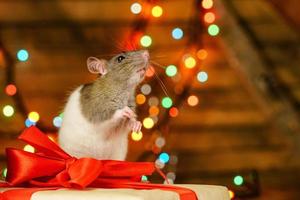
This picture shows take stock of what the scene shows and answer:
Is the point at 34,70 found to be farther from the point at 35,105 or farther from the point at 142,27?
the point at 142,27

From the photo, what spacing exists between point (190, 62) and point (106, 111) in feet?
3.51

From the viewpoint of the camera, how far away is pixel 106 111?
610mm

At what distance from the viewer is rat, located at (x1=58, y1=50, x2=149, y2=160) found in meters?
0.61

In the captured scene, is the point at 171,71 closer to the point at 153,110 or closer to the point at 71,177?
the point at 153,110

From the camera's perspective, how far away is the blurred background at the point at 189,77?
155 centimetres

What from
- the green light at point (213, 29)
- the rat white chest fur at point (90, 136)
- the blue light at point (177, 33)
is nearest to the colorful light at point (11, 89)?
the blue light at point (177, 33)

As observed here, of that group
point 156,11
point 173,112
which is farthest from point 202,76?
point 156,11

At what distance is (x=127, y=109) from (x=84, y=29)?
1.02 m

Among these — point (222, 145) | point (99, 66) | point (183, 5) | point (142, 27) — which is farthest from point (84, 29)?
point (99, 66)

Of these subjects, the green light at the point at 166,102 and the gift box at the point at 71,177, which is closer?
the gift box at the point at 71,177

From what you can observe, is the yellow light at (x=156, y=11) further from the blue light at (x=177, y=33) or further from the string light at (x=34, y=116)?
the string light at (x=34, y=116)

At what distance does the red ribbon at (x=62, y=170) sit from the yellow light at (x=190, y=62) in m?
1.06

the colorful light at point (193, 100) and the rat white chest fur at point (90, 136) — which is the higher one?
the colorful light at point (193, 100)

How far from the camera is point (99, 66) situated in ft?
2.13
